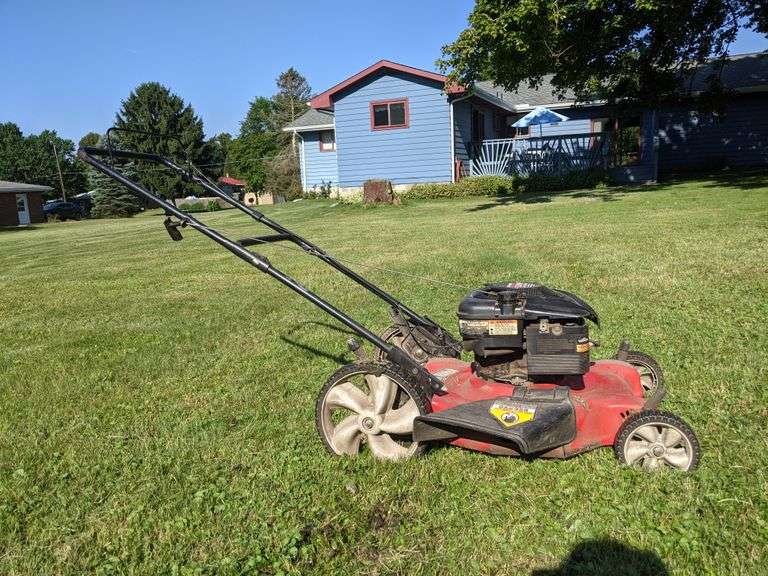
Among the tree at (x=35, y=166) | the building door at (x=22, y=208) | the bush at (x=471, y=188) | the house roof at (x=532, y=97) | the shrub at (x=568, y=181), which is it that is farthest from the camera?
the tree at (x=35, y=166)

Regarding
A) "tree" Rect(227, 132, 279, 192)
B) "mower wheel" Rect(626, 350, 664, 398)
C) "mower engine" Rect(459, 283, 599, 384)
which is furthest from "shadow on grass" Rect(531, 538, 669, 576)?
"tree" Rect(227, 132, 279, 192)

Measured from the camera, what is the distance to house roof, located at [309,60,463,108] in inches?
997

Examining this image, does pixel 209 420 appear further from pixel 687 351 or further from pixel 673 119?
pixel 673 119

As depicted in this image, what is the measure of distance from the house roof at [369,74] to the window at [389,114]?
120cm

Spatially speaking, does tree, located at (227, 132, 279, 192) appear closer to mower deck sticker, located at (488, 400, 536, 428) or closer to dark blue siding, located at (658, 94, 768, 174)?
dark blue siding, located at (658, 94, 768, 174)

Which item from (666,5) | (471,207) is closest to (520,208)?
(471,207)

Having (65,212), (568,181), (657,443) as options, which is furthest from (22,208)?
(657,443)

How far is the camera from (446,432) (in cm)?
342

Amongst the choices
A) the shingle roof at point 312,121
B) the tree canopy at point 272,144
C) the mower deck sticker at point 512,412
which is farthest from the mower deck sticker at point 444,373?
the tree canopy at point 272,144

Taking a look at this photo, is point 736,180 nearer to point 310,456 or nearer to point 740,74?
point 740,74

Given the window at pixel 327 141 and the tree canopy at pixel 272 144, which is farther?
the tree canopy at pixel 272 144

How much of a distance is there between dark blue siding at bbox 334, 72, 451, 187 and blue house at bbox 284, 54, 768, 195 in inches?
1.6

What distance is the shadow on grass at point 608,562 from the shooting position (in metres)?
2.60

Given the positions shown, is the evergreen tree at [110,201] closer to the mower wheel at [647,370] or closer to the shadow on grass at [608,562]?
the mower wheel at [647,370]
